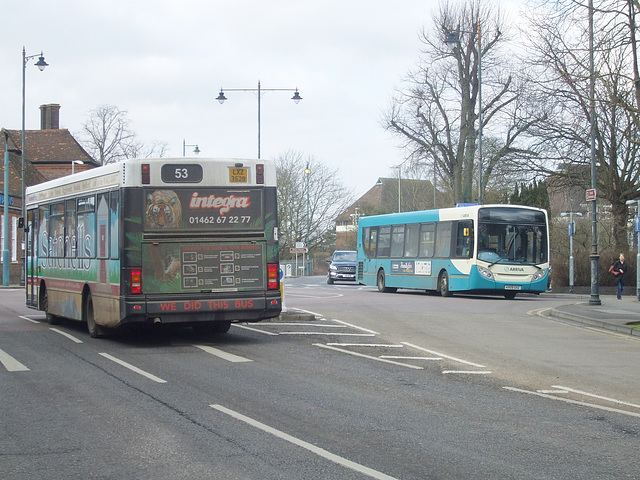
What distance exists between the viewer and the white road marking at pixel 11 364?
35.7 ft

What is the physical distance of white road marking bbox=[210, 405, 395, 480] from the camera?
19.1ft

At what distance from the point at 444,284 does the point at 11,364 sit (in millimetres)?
20806

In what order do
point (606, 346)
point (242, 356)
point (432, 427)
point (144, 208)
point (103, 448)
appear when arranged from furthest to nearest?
point (606, 346) < point (144, 208) < point (242, 356) < point (432, 427) < point (103, 448)

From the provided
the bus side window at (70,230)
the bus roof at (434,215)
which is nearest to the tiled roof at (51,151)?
the bus roof at (434,215)

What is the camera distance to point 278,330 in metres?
16.1

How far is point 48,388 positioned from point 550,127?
98.0 feet

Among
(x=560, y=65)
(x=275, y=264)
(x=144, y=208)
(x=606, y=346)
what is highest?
(x=560, y=65)

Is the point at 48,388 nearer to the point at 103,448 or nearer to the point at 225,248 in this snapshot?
the point at 103,448

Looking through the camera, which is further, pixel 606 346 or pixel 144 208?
pixel 606 346

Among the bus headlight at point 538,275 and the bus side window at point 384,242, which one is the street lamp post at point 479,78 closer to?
the bus side window at point 384,242

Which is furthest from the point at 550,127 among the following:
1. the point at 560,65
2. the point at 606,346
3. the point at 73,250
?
the point at 73,250

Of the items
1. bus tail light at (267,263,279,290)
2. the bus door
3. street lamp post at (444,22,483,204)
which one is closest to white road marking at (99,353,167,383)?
bus tail light at (267,263,279,290)

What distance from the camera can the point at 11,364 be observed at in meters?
11.4

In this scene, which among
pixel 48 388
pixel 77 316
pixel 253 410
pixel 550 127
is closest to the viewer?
pixel 253 410
